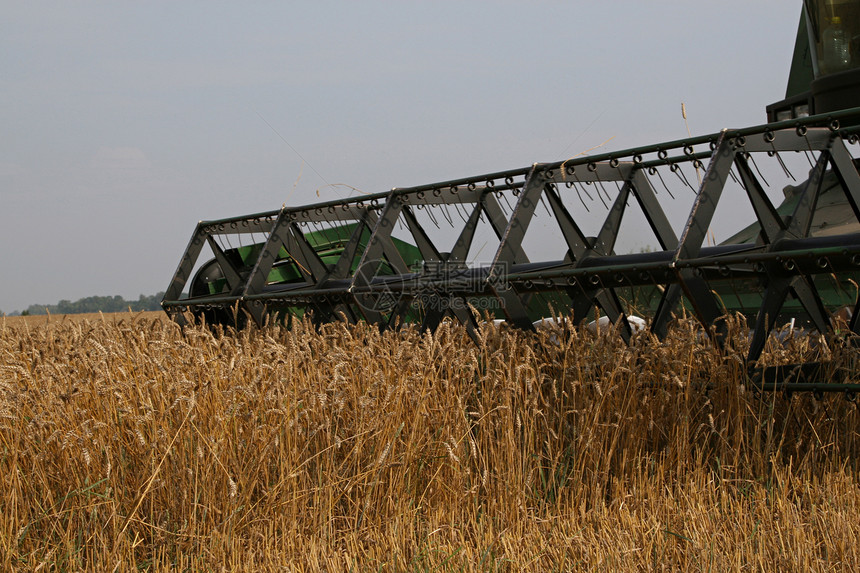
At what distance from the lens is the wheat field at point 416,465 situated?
10.4 ft

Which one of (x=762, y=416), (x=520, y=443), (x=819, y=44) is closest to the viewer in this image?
(x=520, y=443)

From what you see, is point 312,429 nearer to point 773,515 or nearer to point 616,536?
point 616,536

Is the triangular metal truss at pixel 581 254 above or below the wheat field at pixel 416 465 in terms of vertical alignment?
above

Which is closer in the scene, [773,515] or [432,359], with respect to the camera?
[773,515]

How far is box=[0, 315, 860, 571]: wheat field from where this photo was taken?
10.4ft

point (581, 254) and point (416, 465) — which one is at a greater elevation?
point (581, 254)

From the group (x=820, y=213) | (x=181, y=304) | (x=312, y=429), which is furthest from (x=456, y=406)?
(x=820, y=213)

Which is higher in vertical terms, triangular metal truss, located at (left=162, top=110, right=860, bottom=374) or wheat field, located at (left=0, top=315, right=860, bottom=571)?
triangular metal truss, located at (left=162, top=110, right=860, bottom=374)

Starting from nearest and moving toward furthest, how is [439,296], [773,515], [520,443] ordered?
[773,515]
[520,443]
[439,296]

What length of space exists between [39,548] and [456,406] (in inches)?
74.9

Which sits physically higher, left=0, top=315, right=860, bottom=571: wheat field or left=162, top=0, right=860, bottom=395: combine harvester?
left=162, top=0, right=860, bottom=395: combine harvester

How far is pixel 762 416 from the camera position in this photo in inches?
169

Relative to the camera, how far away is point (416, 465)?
12.3 ft

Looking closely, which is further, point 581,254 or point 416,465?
point 581,254
